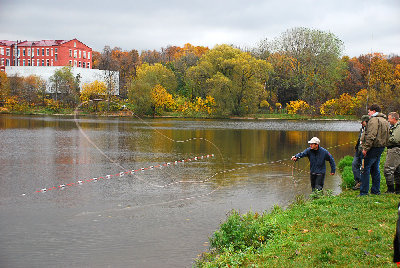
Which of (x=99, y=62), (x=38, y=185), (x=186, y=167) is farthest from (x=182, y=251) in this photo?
(x=99, y=62)

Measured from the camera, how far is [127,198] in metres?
14.4

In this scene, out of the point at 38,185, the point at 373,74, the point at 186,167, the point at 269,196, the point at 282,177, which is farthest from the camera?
the point at 373,74

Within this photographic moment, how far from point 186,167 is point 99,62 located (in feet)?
381

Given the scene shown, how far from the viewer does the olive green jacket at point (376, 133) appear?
1128 centimetres

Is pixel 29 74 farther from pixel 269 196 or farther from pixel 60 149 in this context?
pixel 269 196

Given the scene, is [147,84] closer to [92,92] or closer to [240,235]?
[92,92]

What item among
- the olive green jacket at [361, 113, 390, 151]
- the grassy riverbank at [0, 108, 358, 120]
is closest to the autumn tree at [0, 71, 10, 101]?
the grassy riverbank at [0, 108, 358, 120]

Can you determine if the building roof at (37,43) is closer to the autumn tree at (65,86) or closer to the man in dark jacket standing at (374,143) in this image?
the autumn tree at (65,86)

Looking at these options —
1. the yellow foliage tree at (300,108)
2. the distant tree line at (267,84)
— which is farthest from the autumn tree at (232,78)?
the yellow foliage tree at (300,108)

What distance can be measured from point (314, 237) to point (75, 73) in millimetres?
101767

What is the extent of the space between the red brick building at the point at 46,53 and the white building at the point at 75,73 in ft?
45.4

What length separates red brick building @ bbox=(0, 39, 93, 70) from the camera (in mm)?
119312

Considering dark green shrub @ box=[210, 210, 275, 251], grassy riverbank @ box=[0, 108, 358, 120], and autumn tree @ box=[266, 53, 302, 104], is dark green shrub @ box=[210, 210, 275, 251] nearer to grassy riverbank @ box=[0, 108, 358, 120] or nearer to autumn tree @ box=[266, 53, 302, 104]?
grassy riverbank @ box=[0, 108, 358, 120]

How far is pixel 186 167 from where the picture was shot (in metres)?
21.1
